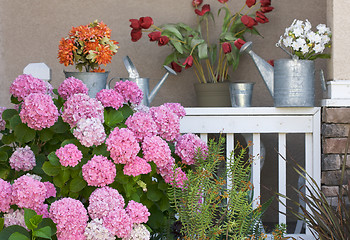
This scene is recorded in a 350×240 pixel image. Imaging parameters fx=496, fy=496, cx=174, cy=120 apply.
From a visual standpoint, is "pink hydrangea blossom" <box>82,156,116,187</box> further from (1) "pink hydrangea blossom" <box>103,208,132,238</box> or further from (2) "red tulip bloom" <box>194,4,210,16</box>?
(2) "red tulip bloom" <box>194,4,210,16</box>

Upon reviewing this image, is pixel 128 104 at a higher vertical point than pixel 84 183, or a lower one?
higher

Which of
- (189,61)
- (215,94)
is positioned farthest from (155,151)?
(215,94)

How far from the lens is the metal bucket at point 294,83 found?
2209mm

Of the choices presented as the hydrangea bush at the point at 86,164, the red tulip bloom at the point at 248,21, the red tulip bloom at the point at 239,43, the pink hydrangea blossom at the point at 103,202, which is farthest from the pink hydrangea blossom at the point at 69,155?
the red tulip bloom at the point at 248,21

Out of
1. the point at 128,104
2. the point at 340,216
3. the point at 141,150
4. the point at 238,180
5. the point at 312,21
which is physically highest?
the point at 312,21

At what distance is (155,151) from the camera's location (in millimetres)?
1599

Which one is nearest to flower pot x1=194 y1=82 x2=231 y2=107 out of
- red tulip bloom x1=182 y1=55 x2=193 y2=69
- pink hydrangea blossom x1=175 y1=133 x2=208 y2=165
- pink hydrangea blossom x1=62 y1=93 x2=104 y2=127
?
red tulip bloom x1=182 y1=55 x2=193 y2=69

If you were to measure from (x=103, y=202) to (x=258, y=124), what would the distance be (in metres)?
0.98

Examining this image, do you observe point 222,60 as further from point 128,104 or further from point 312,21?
point 128,104

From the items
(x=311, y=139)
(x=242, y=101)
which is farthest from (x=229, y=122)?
(x=311, y=139)

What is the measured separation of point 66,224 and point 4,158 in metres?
0.39

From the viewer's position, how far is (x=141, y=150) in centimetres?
168

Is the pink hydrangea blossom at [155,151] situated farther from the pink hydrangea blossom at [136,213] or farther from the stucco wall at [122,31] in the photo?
the stucco wall at [122,31]

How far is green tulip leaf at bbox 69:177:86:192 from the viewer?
1551 mm
